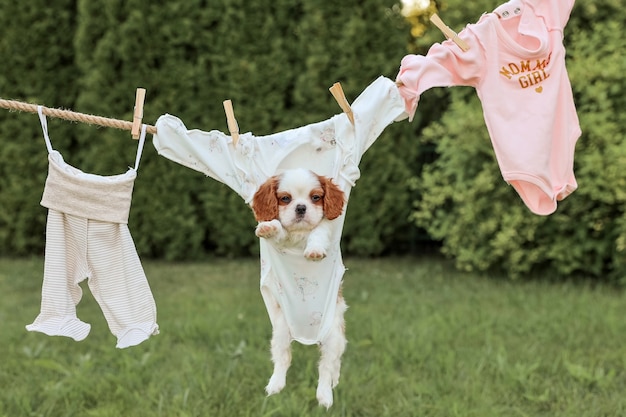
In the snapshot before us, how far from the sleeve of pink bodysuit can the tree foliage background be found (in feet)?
10.7

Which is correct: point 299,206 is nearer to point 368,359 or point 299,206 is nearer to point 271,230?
point 271,230

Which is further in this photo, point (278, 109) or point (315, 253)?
point (278, 109)

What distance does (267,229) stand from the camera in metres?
2.08

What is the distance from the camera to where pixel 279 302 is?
2404 mm

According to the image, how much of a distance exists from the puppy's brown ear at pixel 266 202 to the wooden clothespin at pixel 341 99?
1.16 ft

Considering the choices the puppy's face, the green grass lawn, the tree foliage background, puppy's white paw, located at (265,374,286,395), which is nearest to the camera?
the puppy's face

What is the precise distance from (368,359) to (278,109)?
10.6 ft

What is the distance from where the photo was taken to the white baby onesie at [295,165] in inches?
92.5

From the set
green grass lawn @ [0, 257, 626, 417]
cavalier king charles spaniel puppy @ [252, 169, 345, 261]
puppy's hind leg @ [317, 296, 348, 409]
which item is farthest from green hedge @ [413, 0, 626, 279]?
cavalier king charles spaniel puppy @ [252, 169, 345, 261]

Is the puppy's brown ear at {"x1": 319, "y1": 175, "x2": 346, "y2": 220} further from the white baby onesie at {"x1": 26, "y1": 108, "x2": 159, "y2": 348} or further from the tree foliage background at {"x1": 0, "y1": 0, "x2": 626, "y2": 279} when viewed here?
the tree foliage background at {"x1": 0, "y1": 0, "x2": 626, "y2": 279}

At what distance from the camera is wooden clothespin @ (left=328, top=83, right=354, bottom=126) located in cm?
224

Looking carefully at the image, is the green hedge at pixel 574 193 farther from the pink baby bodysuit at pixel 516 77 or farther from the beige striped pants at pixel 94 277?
the beige striped pants at pixel 94 277

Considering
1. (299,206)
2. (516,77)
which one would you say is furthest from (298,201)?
(516,77)

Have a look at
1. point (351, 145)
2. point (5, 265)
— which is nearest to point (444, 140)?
point (351, 145)
